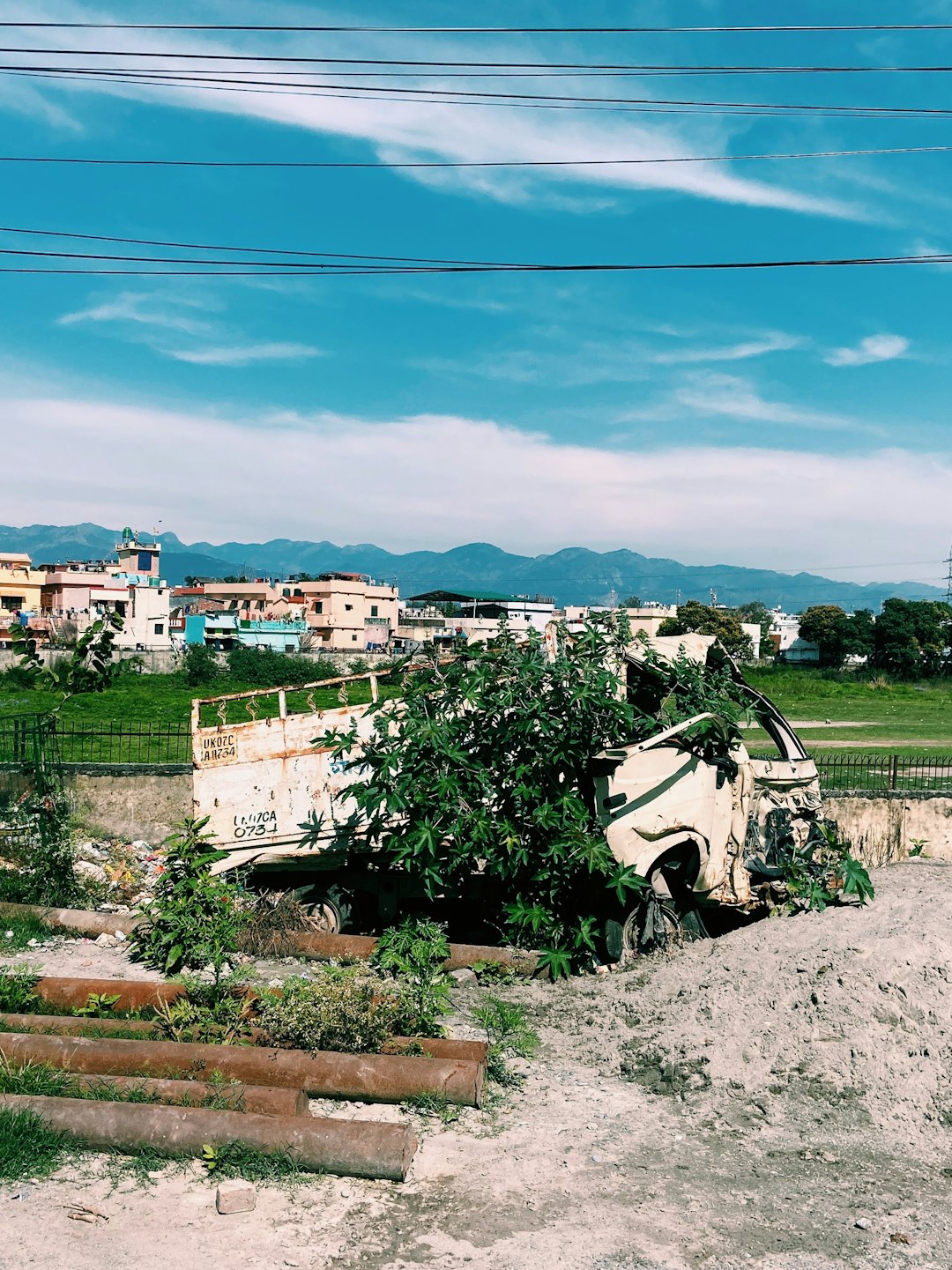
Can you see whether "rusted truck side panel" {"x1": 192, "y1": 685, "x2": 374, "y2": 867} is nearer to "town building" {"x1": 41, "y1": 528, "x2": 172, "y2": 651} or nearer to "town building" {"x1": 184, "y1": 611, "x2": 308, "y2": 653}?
"town building" {"x1": 41, "y1": 528, "x2": 172, "y2": 651}

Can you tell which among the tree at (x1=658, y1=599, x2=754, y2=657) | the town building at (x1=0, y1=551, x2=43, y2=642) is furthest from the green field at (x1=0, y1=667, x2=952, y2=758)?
the town building at (x1=0, y1=551, x2=43, y2=642)

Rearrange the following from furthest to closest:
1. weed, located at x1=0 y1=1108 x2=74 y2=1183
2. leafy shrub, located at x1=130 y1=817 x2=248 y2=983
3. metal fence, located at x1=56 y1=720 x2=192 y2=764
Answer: metal fence, located at x1=56 y1=720 x2=192 y2=764 → leafy shrub, located at x1=130 y1=817 x2=248 y2=983 → weed, located at x1=0 y1=1108 x2=74 y2=1183

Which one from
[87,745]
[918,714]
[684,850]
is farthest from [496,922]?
[918,714]

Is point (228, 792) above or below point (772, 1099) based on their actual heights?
above

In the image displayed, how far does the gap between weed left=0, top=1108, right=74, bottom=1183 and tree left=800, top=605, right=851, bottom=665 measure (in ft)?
294

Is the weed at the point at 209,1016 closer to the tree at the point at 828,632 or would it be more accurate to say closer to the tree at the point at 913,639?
the tree at the point at 913,639

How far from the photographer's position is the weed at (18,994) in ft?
23.5

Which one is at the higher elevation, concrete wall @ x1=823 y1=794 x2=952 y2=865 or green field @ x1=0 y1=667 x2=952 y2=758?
concrete wall @ x1=823 y1=794 x2=952 y2=865

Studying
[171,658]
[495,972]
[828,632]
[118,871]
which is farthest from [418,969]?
[828,632]

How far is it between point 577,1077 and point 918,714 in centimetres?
4094

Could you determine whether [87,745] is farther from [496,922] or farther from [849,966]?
[849,966]

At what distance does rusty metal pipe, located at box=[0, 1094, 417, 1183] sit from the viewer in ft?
17.0

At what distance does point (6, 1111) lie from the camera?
5.35 meters

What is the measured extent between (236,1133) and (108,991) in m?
2.46
